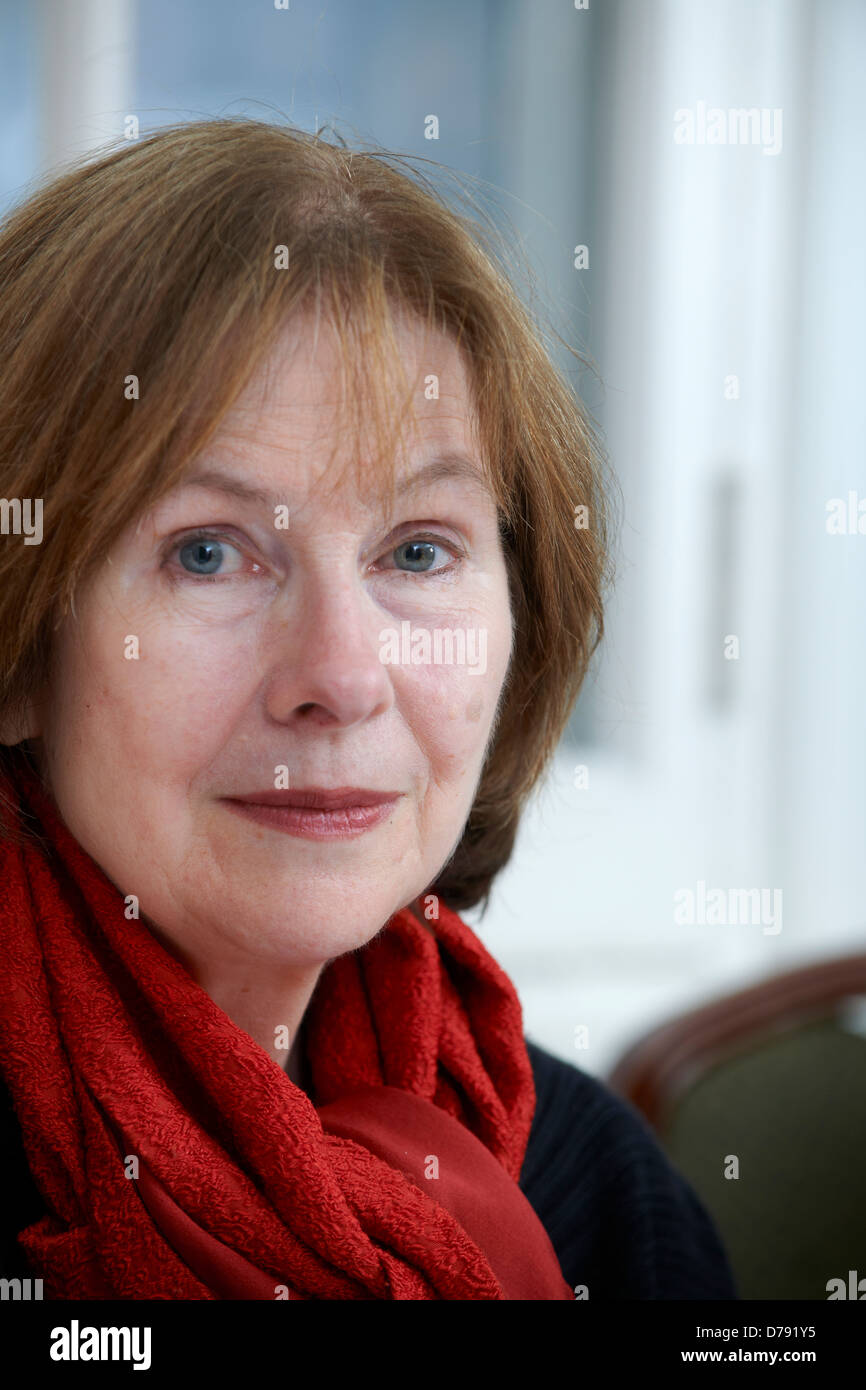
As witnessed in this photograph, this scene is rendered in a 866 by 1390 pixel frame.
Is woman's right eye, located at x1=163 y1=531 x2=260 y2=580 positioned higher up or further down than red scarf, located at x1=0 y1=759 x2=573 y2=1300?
higher up

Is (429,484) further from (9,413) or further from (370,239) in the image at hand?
(9,413)

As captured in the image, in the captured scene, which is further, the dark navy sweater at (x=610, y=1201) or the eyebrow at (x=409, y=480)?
the dark navy sweater at (x=610, y=1201)

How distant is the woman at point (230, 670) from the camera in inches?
30.8

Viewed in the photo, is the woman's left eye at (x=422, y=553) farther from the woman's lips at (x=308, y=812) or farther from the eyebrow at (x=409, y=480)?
the woman's lips at (x=308, y=812)

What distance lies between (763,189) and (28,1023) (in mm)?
2337

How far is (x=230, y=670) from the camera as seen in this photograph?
800 millimetres

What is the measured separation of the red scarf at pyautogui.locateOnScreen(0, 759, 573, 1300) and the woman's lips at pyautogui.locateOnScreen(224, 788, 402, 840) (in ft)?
0.40

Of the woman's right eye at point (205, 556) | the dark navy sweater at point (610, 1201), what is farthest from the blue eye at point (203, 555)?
the dark navy sweater at point (610, 1201)

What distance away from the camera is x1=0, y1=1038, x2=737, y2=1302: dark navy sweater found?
1.12m

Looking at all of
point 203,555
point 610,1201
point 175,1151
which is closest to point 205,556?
point 203,555

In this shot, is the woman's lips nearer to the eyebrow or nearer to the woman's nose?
the woman's nose

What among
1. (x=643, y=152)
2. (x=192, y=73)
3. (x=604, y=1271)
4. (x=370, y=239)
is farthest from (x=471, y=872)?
(x=643, y=152)

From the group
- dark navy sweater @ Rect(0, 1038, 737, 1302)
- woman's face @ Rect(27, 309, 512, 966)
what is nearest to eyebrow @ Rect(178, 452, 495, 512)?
woman's face @ Rect(27, 309, 512, 966)
